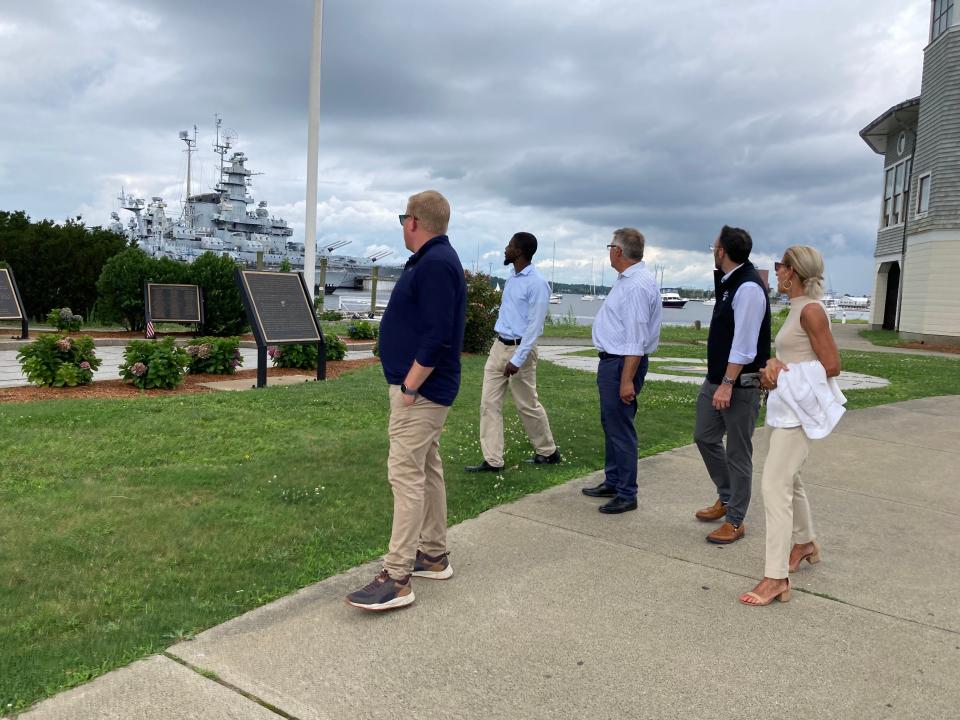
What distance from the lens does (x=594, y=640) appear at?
326 cm

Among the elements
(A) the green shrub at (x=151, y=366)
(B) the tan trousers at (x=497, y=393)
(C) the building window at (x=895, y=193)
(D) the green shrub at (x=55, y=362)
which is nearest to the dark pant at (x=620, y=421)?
(B) the tan trousers at (x=497, y=393)

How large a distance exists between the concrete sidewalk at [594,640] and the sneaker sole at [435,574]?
38 mm

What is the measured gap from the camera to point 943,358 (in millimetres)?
18594

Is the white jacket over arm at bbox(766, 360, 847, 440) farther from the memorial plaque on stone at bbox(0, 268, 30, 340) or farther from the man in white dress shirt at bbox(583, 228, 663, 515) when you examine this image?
the memorial plaque on stone at bbox(0, 268, 30, 340)

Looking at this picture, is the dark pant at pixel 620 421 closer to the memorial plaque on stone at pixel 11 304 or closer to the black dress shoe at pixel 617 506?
the black dress shoe at pixel 617 506

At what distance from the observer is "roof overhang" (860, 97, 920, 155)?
2836 centimetres

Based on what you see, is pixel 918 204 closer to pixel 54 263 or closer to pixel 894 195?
pixel 894 195

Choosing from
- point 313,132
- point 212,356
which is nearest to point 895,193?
point 313,132

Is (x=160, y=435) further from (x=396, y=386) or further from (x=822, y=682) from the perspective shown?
(x=822, y=682)

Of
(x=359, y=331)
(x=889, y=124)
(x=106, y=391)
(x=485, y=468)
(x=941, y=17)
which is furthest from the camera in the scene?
(x=889, y=124)

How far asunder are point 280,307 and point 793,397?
8.06m

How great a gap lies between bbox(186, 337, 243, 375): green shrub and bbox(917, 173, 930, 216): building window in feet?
75.4

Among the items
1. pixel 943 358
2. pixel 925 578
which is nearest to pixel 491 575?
pixel 925 578

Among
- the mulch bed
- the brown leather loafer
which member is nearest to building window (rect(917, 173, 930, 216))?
the mulch bed
